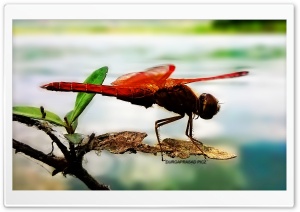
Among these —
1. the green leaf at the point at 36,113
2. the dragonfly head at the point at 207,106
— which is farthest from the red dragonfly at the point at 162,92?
the green leaf at the point at 36,113

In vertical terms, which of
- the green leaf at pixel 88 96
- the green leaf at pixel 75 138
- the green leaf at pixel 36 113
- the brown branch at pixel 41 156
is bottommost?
the brown branch at pixel 41 156

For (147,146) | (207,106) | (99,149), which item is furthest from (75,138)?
(207,106)

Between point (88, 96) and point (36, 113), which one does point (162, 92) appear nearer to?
point (88, 96)

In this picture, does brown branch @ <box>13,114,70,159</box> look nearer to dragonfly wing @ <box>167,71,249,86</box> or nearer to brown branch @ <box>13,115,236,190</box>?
brown branch @ <box>13,115,236,190</box>

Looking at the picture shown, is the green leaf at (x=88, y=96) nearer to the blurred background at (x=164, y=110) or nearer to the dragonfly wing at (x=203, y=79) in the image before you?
the blurred background at (x=164, y=110)

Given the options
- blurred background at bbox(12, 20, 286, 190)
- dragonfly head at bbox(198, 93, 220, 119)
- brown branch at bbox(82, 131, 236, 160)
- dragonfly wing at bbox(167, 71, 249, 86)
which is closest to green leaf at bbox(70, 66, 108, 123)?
blurred background at bbox(12, 20, 286, 190)
